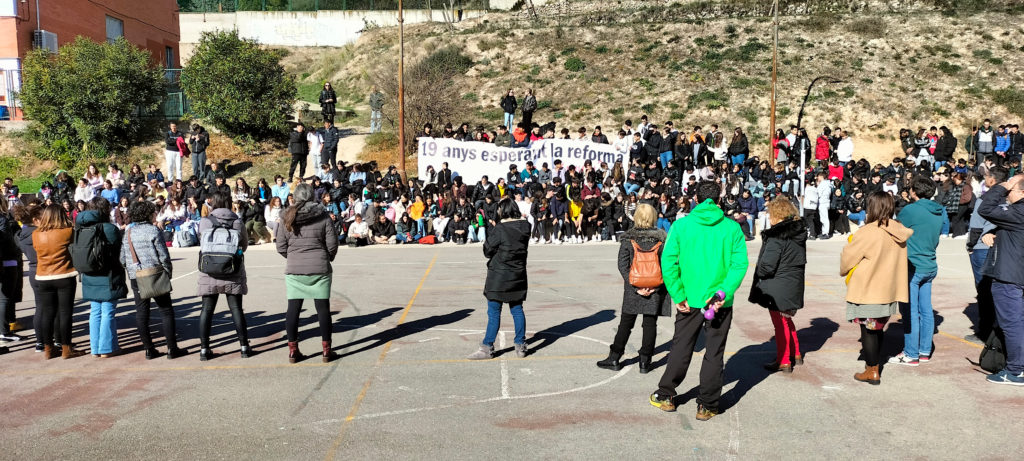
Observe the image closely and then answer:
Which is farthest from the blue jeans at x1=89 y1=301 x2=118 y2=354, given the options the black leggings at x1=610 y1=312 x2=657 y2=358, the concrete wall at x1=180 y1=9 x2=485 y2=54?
the concrete wall at x1=180 y1=9 x2=485 y2=54

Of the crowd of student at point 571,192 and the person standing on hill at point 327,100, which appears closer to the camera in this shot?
the crowd of student at point 571,192

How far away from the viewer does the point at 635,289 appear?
7219 millimetres

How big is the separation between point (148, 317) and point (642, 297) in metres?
5.17

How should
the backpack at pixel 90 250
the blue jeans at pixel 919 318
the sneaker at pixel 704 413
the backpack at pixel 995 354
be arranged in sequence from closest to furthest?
1. the sneaker at pixel 704 413
2. the backpack at pixel 995 354
3. the blue jeans at pixel 919 318
4. the backpack at pixel 90 250

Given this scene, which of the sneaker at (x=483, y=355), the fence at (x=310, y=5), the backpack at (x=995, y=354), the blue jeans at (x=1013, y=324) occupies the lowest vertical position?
the sneaker at (x=483, y=355)

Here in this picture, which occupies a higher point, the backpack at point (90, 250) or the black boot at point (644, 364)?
the backpack at point (90, 250)

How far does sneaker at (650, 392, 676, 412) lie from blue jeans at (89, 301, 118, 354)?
5.77 meters

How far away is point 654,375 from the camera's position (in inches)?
293

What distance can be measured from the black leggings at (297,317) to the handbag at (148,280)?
1.42 meters

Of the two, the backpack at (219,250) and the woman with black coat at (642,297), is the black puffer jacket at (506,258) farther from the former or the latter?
the backpack at (219,250)

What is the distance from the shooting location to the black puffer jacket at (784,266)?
23.5ft

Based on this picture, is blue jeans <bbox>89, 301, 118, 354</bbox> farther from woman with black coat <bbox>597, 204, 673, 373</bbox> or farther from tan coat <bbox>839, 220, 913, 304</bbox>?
tan coat <bbox>839, 220, 913, 304</bbox>

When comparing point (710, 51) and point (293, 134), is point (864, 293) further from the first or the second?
point (710, 51)

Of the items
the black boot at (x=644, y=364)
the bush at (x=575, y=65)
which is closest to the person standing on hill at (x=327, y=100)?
the bush at (x=575, y=65)
